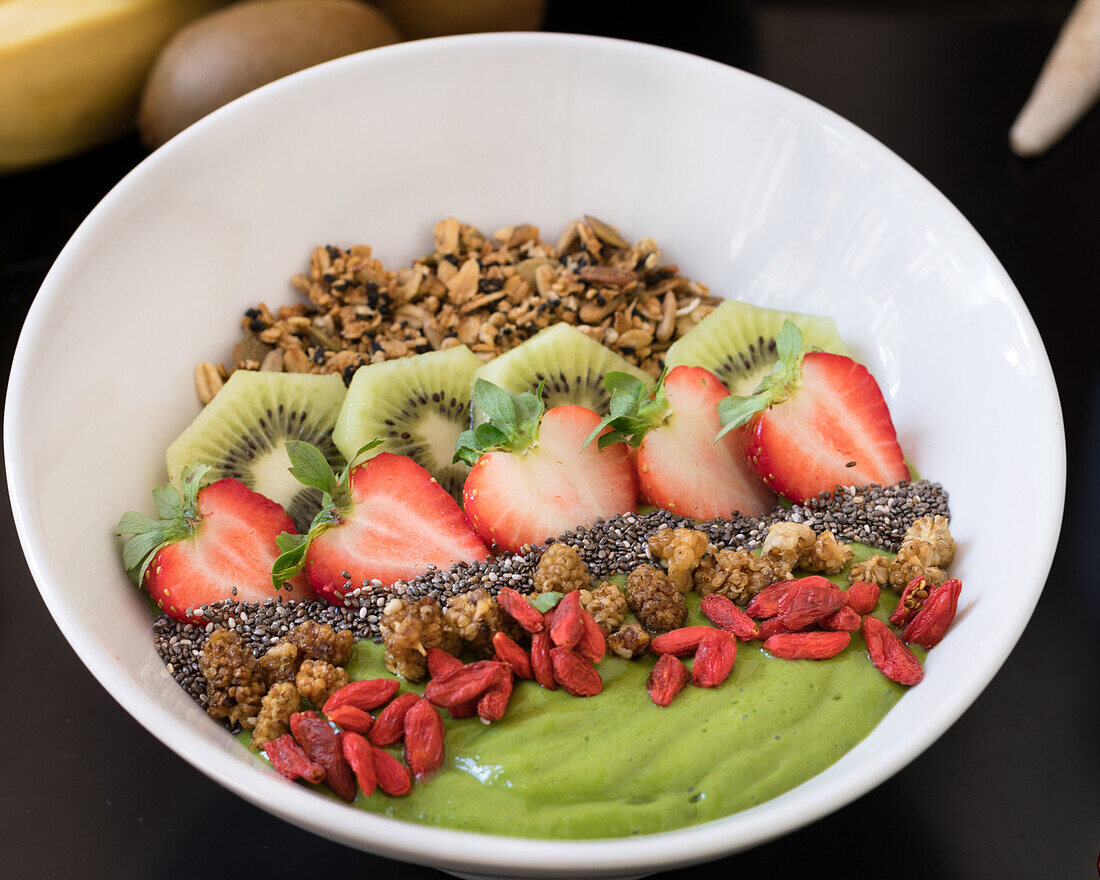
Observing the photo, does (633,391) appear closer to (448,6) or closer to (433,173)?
(433,173)

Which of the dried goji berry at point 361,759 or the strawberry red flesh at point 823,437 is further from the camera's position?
the strawberry red flesh at point 823,437

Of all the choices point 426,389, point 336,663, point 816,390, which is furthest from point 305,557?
point 816,390

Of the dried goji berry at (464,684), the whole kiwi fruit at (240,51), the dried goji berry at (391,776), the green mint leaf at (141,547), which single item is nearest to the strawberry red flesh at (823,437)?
the dried goji berry at (464,684)

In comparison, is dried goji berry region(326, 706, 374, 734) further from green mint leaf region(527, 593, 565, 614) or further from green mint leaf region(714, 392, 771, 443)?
green mint leaf region(714, 392, 771, 443)

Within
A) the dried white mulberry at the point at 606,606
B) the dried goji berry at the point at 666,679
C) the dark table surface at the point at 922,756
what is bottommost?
the dark table surface at the point at 922,756

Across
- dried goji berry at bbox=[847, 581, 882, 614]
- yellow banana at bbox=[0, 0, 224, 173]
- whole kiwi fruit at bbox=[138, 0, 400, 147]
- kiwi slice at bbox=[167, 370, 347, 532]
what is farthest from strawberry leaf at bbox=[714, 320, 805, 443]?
yellow banana at bbox=[0, 0, 224, 173]

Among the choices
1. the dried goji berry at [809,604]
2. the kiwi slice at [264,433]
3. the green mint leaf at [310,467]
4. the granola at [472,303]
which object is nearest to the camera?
the dried goji berry at [809,604]

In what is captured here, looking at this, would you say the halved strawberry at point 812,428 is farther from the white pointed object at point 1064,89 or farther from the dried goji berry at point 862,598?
the white pointed object at point 1064,89
